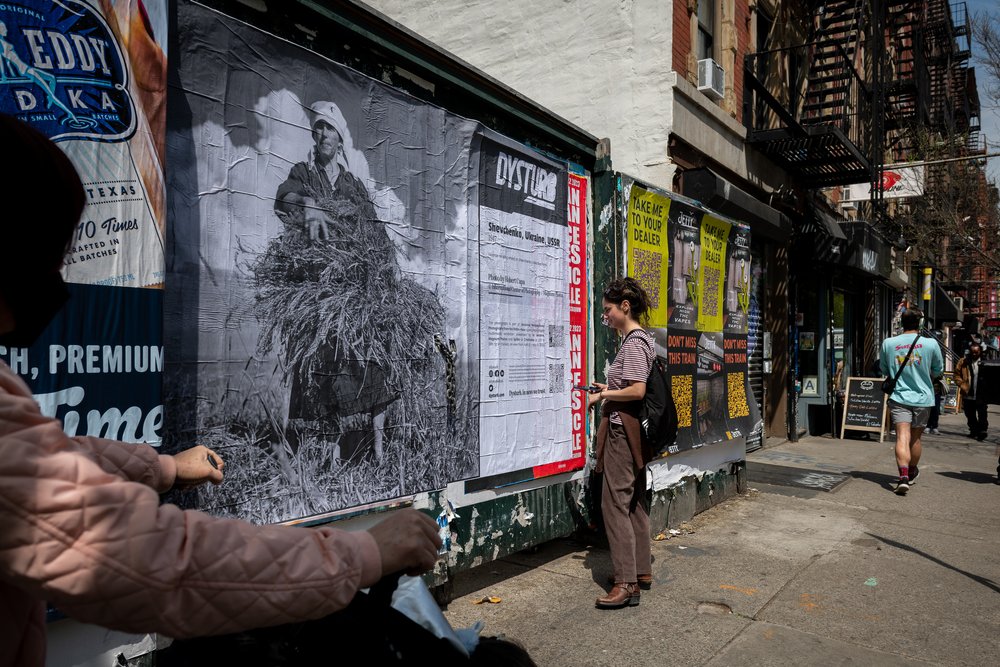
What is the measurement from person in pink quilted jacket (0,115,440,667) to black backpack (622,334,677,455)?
3.73 meters

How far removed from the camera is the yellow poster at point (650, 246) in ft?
20.7

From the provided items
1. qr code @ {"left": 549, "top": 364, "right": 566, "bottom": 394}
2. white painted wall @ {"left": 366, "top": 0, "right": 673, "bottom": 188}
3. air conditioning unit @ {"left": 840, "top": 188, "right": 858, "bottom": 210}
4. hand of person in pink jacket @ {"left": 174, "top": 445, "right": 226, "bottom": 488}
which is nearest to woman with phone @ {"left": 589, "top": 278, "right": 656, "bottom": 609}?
qr code @ {"left": 549, "top": 364, "right": 566, "bottom": 394}

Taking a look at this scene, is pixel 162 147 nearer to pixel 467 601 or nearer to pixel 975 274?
pixel 467 601

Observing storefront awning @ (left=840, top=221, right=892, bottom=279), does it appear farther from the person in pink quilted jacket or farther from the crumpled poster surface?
the person in pink quilted jacket

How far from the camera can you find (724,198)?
8344 millimetres

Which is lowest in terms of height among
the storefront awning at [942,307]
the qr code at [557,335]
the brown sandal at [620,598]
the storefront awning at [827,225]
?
the brown sandal at [620,598]

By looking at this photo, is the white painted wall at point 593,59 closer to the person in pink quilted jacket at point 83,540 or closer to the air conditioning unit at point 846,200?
the person in pink quilted jacket at point 83,540

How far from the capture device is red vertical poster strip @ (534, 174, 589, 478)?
583 cm

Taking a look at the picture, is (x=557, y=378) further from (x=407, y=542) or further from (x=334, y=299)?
(x=407, y=542)

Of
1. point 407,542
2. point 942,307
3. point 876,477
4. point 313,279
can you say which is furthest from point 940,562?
point 942,307

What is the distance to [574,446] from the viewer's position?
5805 millimetres

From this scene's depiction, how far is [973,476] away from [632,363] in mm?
7535

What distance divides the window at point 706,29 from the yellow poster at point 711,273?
10.8ft

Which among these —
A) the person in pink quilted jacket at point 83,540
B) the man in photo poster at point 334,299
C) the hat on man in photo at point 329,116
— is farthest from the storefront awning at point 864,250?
the person in pink quilted jacket at point 83,540
